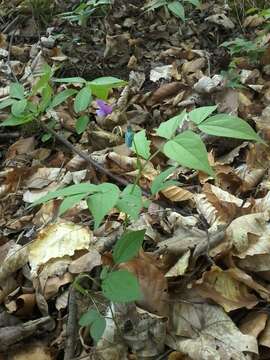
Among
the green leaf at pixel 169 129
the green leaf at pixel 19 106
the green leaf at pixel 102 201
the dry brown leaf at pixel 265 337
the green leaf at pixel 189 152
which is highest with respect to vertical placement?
the green leaf at pixel 189 152

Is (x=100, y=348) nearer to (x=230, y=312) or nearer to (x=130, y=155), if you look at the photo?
(x=230, y=312)

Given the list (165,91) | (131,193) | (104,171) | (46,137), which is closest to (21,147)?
(46,137)

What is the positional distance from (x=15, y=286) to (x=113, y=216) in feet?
1.44

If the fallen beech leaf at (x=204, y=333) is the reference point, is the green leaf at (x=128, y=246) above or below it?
above

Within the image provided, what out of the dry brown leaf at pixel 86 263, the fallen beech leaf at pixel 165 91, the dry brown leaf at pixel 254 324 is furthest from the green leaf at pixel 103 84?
the fallen beech leaf at pixel 165 91

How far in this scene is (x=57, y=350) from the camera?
1427mm

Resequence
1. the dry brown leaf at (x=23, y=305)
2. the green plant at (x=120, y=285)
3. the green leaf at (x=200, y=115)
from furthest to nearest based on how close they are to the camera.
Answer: the dry brown leaf at (x=23, y=305)
the green leaf at (x=200, y=115)
the green plant at (x=120, y=285)

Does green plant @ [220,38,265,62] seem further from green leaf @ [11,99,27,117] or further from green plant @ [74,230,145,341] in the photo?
green plant @ [74,230,145,341]

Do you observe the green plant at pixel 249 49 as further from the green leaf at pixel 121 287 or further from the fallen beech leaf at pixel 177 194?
the green leaf at pixel 121 287

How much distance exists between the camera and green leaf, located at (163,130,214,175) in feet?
3.38

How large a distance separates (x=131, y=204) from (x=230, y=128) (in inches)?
11.6

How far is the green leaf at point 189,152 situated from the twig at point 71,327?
0.60 m

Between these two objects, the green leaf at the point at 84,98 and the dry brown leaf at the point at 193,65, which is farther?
the dry brown leaf at the point at 193,65

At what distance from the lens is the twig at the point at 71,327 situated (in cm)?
137
